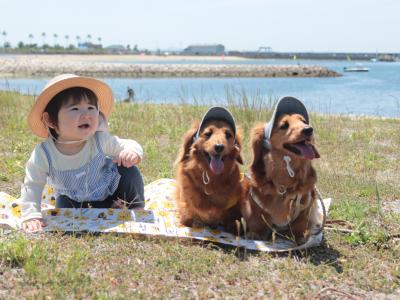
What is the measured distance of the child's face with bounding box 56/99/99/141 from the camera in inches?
150

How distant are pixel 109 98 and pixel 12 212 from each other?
128cm

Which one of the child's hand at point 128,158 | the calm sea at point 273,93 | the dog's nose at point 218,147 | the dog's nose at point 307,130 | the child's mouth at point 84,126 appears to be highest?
the dog's nose at point 307,130

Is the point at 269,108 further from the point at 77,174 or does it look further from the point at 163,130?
the point at 77,174

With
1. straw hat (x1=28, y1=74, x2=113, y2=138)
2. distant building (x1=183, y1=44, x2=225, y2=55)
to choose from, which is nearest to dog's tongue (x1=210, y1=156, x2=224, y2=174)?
straw hat (x1=28, y1=74, x2=113, y2=138)

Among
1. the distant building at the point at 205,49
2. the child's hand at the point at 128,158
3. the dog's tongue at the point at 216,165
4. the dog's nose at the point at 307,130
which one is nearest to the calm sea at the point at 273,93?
the child's hand at the point at 128,158

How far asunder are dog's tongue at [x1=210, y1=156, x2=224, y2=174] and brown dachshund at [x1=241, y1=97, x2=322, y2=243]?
28cm

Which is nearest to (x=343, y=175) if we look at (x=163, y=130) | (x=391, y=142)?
(x=391, y=142)

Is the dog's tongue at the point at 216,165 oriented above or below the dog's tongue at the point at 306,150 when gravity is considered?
below

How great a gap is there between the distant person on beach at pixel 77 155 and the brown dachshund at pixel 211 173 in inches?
21.4

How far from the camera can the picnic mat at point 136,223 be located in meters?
3.59

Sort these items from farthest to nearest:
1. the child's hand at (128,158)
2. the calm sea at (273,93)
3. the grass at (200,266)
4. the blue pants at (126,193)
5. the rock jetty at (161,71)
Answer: the rock jetty at (161,71) → the calm sea at (273,93) → the blue pants at (126,193) → the child's hand at (128,158) → the grass at (200,266)

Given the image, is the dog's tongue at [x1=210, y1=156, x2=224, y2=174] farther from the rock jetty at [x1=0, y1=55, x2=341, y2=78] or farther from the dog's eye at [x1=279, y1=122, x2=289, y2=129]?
the rock jetty at [x1=0, y1=55, x2=341, y2=78]

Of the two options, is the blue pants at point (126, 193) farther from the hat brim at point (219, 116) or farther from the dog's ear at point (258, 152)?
the dog's ear at point (258, 152)

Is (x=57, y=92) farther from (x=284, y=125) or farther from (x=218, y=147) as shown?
(x=284, y=125)
